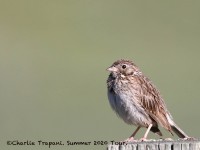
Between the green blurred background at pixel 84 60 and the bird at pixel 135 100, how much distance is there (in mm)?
3189

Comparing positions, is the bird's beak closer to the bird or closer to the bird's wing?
the bird

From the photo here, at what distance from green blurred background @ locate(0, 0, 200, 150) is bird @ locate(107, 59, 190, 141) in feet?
10.5

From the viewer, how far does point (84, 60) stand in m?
39.0

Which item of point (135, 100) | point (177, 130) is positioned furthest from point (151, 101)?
point (177, 130)

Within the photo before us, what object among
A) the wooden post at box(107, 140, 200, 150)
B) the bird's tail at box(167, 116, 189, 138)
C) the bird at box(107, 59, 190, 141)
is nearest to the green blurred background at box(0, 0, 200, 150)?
the bird at box(107, 59, 190, 141)

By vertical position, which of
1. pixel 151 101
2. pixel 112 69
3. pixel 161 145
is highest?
pixel 112 69

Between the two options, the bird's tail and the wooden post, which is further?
the bird's tail

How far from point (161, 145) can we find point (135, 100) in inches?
149

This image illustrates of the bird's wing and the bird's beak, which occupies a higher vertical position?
the bird's beak

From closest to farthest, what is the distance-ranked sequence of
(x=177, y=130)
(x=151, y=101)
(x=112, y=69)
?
1. (x=177, y=130)
2. (x=151, y=101)
3. (x=112, y=69)

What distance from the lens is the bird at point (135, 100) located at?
13.7 meters

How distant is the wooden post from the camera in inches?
387

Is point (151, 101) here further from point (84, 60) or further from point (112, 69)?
point (84, 60)

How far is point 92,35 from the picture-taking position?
4541cm
